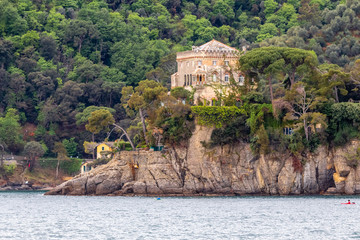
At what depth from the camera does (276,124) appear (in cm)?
9094

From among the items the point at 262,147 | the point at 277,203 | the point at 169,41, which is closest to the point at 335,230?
the point at 277,203

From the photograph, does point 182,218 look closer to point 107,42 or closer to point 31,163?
point 31,163

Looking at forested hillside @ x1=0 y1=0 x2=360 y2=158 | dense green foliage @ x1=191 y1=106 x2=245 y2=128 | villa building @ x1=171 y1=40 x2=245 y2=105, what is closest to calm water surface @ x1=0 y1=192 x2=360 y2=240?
dense green foliage @ x1=191 y1=106 x2=245 y2=128

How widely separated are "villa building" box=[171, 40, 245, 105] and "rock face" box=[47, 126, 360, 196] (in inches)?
328

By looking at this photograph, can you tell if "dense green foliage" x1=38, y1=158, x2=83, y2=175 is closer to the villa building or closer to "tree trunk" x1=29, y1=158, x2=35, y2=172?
"tree trunk" x1=29, y1=158, x2=35, y2=172

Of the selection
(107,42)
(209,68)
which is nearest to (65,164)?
(107,42)

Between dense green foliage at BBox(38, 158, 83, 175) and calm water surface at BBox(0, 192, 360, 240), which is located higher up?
dense green foliage at BBox(38, 158, 83, 175)

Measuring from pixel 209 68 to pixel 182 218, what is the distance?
3487cm

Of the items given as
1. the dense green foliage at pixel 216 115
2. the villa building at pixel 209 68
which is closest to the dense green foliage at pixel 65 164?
the villa building at pixel 209 68

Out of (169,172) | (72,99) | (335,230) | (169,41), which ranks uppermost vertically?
(169,41)

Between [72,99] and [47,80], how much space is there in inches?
177

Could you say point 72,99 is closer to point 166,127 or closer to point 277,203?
point 166,127

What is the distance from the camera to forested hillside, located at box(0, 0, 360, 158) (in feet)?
399

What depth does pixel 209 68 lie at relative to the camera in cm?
10056
